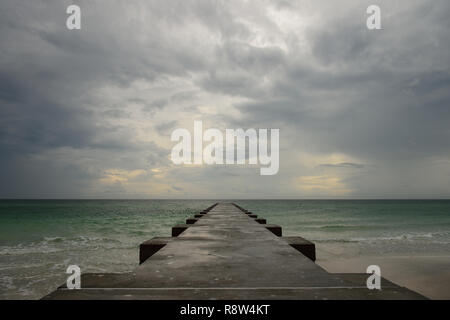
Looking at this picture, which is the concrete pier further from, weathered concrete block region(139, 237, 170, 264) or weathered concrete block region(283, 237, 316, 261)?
weathered concrete block region(139, 237, 170, 264)

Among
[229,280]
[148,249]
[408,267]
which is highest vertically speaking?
[229,280]

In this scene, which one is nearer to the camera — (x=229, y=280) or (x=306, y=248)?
(x=229, y=280)

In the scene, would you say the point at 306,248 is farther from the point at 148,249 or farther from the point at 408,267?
the point at 408,267

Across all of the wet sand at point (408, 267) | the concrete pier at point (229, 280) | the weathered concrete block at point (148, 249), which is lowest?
the wet sand at point (408, 267)

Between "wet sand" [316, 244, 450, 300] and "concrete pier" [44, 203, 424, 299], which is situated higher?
"concrete pier" [44, 203, 424, 299]

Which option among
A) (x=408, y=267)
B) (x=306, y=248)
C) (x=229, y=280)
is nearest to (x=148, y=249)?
(x=229, y=280)

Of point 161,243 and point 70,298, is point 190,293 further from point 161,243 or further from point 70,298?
point 161,243

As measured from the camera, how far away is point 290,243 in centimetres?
421

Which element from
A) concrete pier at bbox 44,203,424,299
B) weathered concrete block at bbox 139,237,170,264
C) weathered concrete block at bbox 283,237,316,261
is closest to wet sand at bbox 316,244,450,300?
weathered concrete block at bbox 283,237,316,261

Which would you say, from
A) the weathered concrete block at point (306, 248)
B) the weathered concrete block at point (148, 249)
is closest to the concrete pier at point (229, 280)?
the weathered concrete block at point (306, 248)

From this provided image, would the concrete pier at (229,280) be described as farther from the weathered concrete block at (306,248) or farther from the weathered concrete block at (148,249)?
the weathered concrete block at (148,249)

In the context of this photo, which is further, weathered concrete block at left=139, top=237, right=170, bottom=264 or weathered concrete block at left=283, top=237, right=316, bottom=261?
weathered concrete block at left=139, top=237, right=170, bottom=264

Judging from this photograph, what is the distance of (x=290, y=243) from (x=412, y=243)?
15555 mm
